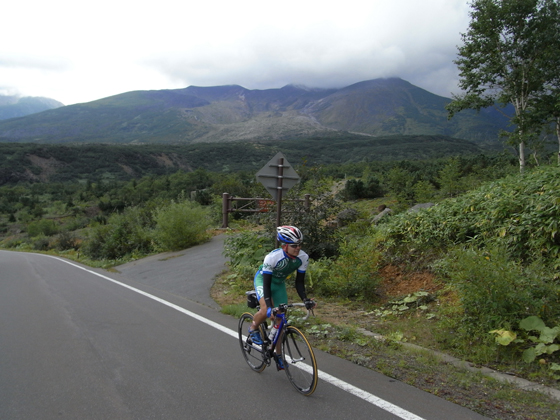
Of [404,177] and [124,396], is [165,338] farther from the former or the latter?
[404,177]

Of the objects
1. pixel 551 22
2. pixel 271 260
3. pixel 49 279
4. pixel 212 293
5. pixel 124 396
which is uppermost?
pixel 551 22

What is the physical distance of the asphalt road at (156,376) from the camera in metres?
3.93

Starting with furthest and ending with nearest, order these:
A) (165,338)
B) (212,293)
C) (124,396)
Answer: (212,293)
(165,338)
(124,396)

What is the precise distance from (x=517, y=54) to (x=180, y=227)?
18.9 metres

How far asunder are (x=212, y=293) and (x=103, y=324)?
120 inches

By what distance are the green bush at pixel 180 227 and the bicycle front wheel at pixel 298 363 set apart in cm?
1425

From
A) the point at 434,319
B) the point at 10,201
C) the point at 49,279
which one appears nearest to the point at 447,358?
the point at 434,319

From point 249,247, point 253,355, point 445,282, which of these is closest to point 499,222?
point 445,282

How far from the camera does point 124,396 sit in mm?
4285

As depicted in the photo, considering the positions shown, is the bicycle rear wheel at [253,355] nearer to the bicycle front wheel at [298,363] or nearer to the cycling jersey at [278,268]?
the bicycle front wheel at [298,363]

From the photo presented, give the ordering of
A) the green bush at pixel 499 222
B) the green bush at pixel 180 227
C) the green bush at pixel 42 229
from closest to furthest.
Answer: the green bush at pixel 499 222 → the green bush at pixel 180 227 → the green bush at pixel 42 229

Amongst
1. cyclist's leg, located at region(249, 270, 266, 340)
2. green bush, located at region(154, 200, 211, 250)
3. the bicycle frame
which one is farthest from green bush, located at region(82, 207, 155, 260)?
the bicycle frame

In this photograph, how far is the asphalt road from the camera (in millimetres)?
3928

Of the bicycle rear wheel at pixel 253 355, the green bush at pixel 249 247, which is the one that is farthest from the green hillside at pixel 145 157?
the bicycle rear wheel at pixel 253 355
